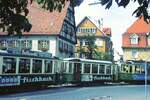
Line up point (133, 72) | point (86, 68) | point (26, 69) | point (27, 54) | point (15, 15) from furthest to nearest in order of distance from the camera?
1. point (133, 72)
2. point (86, 68)
3. point (26, 69)
4. point (27, 54)
5. point (15, 15)

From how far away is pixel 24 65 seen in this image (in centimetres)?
3019

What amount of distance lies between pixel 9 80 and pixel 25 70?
2664 millimetres

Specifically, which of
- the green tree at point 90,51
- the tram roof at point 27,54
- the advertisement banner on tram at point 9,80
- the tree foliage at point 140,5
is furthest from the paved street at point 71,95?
the green tree at point 90,51

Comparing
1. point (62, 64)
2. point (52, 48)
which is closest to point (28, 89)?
point (62, 64)

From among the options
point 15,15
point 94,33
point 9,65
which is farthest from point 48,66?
point 94,33

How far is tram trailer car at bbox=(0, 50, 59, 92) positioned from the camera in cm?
2753

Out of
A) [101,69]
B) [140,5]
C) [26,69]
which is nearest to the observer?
A: [140,5]

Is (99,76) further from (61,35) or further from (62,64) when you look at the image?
(61,35)

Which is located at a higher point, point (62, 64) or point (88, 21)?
point (88, 21)

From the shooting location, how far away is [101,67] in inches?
1788

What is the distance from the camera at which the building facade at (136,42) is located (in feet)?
278

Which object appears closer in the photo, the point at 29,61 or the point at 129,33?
the point at 29,61

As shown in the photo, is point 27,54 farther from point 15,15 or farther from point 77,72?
point 15,15

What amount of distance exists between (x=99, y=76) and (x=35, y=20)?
16.6 metres
